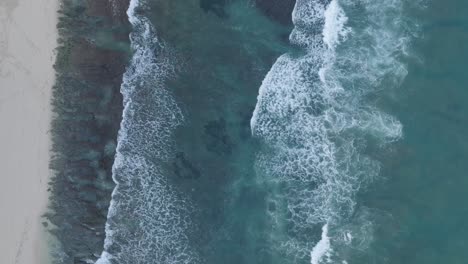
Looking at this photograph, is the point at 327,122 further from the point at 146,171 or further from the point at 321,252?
the point at 146,171

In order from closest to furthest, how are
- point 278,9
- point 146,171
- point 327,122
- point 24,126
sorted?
point 24,126 < point 146,171 < point 327,122 < point 278,9

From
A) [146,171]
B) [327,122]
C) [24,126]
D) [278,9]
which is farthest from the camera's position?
[278,9]

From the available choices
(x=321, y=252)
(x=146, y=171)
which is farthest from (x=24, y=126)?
(x=321, y=252)

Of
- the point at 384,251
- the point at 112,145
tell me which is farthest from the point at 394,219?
the point at 112,145

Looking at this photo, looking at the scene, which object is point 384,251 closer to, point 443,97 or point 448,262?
point 448,262

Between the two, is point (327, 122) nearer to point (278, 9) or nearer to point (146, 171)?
point (278, 9)

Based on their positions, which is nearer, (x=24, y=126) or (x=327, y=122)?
(x=24, y=126)

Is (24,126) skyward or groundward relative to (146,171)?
skyward

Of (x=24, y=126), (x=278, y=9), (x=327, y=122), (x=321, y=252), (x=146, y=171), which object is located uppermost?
(x=278, y=9)
